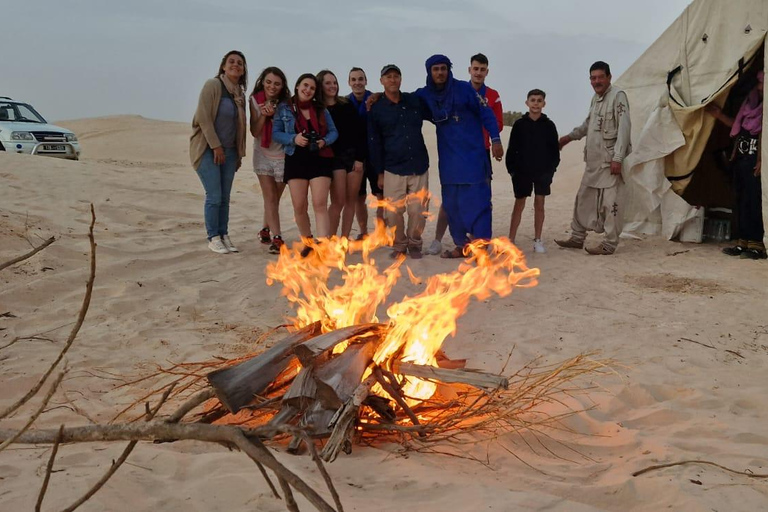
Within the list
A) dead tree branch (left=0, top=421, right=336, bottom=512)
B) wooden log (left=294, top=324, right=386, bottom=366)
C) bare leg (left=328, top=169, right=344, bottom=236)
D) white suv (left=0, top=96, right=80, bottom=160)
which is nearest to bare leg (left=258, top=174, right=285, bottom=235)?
bare leg (left=328, top=169, right=344, bottom=236)

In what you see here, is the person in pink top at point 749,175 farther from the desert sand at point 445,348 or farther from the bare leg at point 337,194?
the bare leg at point 337,194

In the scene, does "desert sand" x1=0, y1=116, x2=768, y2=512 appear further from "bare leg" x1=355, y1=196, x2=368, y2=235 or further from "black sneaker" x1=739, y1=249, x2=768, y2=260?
"bare leg" x1=355, y1=196, x2=368, y2=235

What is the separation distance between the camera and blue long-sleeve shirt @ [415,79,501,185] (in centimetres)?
642

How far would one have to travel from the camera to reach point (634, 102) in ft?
26.6

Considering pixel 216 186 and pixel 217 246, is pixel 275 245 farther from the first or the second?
pixel 216 186

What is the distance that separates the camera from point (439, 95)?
6410mm

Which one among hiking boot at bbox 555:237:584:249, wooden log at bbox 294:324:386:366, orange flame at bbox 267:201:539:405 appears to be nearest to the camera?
wooden log at bbox 294:324:386:366

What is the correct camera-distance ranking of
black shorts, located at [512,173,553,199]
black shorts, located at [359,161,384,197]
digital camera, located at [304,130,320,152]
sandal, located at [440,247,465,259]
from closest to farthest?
1. digital camera, located at [304,130,320,152]
2. sandal, located at [440,247,465,259]
3. black shorts, located at [359,161,384,197]
4. black shorts, located at [512,173,553,199]

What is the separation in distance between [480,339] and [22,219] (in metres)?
4.95

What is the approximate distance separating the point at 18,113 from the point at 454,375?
1250cm

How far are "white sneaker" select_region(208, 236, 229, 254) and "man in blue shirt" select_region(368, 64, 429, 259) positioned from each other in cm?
167

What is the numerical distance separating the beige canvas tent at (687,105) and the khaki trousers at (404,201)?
2859 mm

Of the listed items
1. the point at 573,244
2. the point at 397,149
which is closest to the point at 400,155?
the point at 397,149

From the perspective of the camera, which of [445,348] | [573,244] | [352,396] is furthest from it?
[573,244]
